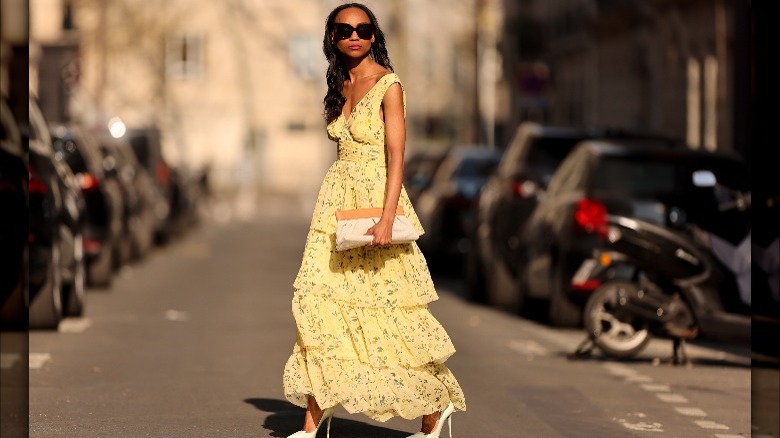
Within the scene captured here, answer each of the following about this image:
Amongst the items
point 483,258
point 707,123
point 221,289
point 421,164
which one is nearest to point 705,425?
point 483,258

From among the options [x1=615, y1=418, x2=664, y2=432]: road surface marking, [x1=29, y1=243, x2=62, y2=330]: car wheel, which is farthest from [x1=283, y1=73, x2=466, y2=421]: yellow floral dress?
[x1=29, y1=243, x2=62, y2=330]: car wheel

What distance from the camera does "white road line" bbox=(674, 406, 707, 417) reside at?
11394mm

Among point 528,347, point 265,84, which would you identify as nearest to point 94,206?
point 528,347

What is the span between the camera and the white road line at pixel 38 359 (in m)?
13.5

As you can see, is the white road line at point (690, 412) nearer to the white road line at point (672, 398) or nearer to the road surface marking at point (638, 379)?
the white road line at point (672, 398)

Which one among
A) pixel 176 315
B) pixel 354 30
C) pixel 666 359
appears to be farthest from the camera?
pixel 176 315

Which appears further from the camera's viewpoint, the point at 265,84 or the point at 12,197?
the point at 265,84

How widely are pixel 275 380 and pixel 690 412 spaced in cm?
251

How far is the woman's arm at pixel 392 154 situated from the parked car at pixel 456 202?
635 inches

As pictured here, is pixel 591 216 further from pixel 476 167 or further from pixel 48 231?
pixel 476 167

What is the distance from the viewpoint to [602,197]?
16.6m

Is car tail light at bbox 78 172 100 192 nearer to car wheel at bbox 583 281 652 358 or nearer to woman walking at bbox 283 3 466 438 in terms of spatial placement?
car wheel at bbox 583 281 652 358

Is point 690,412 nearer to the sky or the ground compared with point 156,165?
nearer to the ground

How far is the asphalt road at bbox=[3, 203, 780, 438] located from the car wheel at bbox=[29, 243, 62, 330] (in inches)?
7.5
